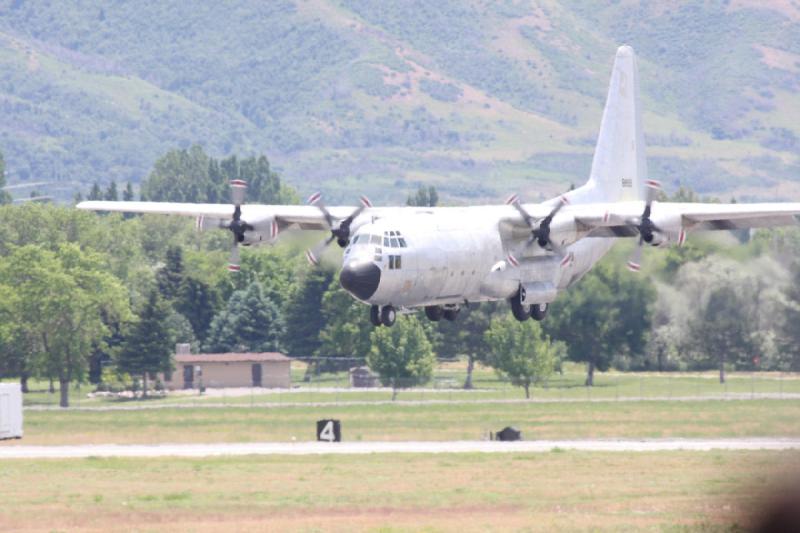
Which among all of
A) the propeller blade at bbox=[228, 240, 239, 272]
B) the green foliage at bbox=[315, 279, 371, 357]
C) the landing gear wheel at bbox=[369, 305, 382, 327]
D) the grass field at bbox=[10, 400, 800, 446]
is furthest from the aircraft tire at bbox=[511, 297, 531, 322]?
the green foliage at bbox=[315, 279, 371, 357]

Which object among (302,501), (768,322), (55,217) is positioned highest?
(55,217)

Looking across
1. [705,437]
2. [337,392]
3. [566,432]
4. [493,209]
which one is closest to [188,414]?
[337,392]

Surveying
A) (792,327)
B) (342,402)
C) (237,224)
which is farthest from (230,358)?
(237,224)

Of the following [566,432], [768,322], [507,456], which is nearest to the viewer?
[507,456]

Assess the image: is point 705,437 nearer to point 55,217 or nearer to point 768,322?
point 768,322

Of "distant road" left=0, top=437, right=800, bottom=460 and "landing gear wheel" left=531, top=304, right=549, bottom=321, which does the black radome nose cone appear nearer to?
"landing gear wheel" left=531, top=304, right=549, bottom=321

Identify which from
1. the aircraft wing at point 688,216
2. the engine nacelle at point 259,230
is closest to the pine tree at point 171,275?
the engine nacelle at point 259,230

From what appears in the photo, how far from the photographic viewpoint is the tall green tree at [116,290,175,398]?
140 metres

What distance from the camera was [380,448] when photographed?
297ft

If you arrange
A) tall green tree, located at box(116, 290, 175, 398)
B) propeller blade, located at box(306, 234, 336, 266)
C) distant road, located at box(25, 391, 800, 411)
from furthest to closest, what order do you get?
tall green tree, located at box(116, 290, 175, 398) → distant road, located at box(25, 391, 800, 411) → propeller blade, located at box(306, 234, 336, 266)

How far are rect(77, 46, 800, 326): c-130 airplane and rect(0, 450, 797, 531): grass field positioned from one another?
7861 millimetres

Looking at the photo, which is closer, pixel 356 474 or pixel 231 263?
pixel 231 263

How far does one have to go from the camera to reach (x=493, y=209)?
70.5 metres

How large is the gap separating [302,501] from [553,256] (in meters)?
14.2
